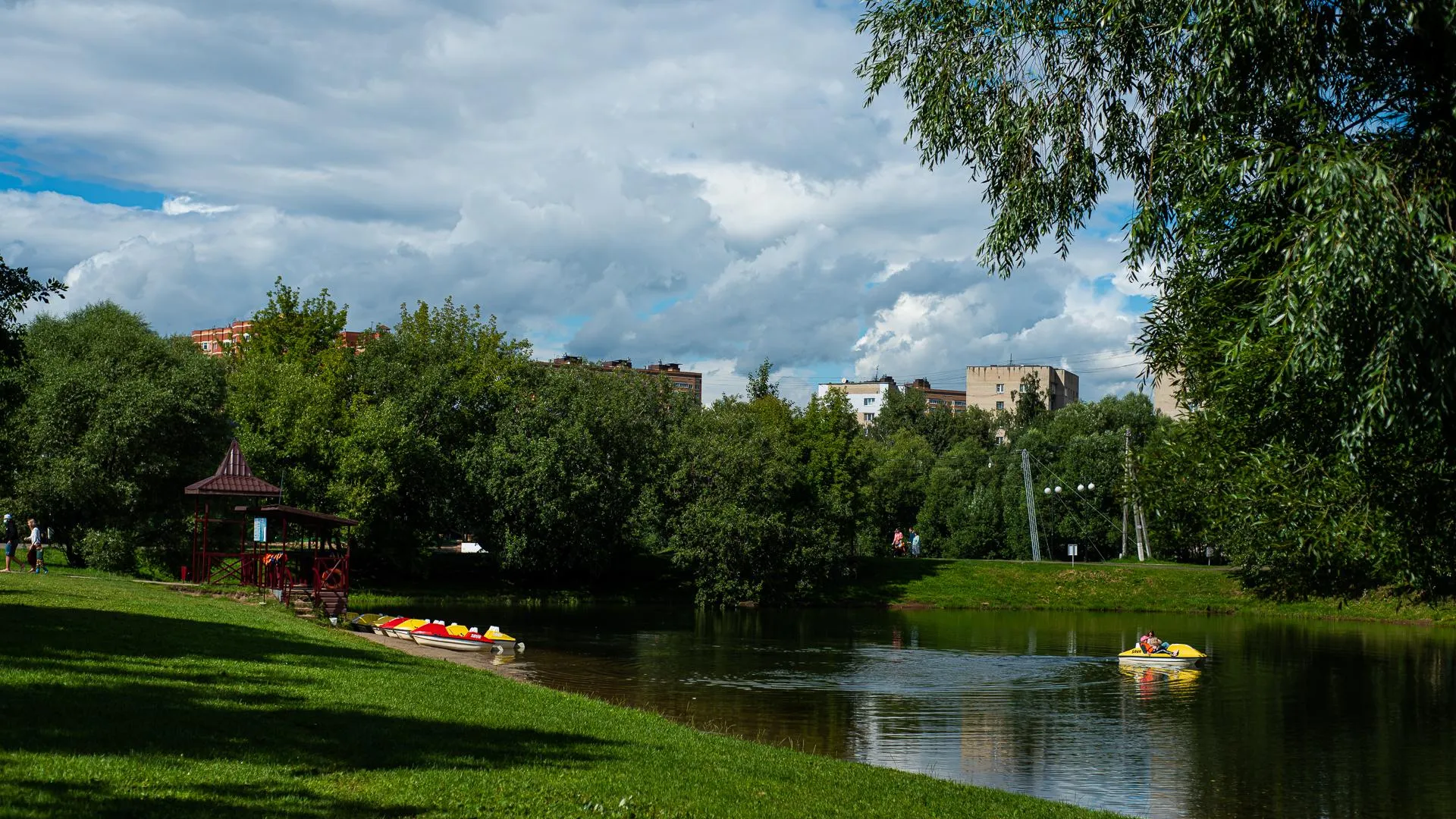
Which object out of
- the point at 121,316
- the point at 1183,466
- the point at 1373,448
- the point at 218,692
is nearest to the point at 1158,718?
the point at 1183,466

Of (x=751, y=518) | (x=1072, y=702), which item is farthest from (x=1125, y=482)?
(x=751, y=518)

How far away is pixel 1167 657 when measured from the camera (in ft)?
119

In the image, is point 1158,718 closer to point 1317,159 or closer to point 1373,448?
point 1373,448

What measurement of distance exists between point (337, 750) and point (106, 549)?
128 ft

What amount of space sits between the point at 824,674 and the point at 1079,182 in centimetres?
2059

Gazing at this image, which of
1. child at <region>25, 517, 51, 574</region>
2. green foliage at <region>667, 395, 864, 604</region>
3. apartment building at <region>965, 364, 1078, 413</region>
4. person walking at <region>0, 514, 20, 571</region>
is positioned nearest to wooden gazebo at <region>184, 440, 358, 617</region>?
child at <region>25, 517, 51, 574</region>

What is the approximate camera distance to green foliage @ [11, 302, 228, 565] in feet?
153

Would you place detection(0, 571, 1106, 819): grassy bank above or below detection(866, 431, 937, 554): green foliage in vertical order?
below

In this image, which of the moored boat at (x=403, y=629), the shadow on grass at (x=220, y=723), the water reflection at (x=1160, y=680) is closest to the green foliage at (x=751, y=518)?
the water reflection at (x=1160, y=680)

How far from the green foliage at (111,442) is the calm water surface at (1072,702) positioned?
13.6 m

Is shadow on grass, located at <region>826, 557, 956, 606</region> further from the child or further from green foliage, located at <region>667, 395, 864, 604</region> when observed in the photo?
the child

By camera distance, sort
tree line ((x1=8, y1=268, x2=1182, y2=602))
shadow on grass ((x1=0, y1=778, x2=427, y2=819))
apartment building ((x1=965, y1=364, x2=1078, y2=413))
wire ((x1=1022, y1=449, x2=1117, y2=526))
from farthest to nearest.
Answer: apartment building ((x1=965, y1=364, x2=1078, y2=413))
wire ((x1=1022, y1=449, x2=1117, y2=526))
tree line ((x1=8, y1=268, x2=1182, y2=602))
shadow on grass ((x1=0, y1=778, x2=427, y2=819))

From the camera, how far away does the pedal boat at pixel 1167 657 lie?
3619 centimetres

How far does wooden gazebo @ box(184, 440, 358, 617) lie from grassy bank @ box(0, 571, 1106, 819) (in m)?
17.3
